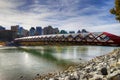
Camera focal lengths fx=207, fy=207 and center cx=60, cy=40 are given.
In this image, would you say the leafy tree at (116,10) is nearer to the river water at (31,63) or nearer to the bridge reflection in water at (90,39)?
the bridge reflection in water at (90,39)

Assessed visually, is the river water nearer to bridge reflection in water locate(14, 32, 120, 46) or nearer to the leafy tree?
bridge reflection in water locate(14, 32, 120, 46)

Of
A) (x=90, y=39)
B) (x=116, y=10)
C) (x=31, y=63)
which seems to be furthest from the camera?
(x=31, y=63)

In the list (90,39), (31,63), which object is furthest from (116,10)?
(31,63)

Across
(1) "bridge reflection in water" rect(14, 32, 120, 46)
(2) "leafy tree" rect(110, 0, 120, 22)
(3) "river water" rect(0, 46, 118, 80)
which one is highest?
(2) "leafy tree" rect(110, 0, 120, 22)

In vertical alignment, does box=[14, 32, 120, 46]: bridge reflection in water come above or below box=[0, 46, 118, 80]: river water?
above

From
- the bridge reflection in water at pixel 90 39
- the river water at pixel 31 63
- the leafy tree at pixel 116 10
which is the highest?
the leafy tree at pixel 116 10

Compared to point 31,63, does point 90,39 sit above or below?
above

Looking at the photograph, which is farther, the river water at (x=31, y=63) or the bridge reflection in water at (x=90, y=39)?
the bridge reflection in water at (x=90, y=39)

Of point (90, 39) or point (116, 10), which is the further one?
point (90, 39)

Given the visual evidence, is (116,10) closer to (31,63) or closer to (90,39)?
(90,39)

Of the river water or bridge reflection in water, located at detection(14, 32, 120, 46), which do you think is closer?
the river water

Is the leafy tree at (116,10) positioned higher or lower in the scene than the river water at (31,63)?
higher

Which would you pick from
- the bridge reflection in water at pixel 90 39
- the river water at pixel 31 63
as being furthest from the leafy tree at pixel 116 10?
the river water at pixel 31 63

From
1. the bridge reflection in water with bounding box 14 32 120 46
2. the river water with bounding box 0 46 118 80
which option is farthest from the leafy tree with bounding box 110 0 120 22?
the river water with bounding box 0 46 118 80
